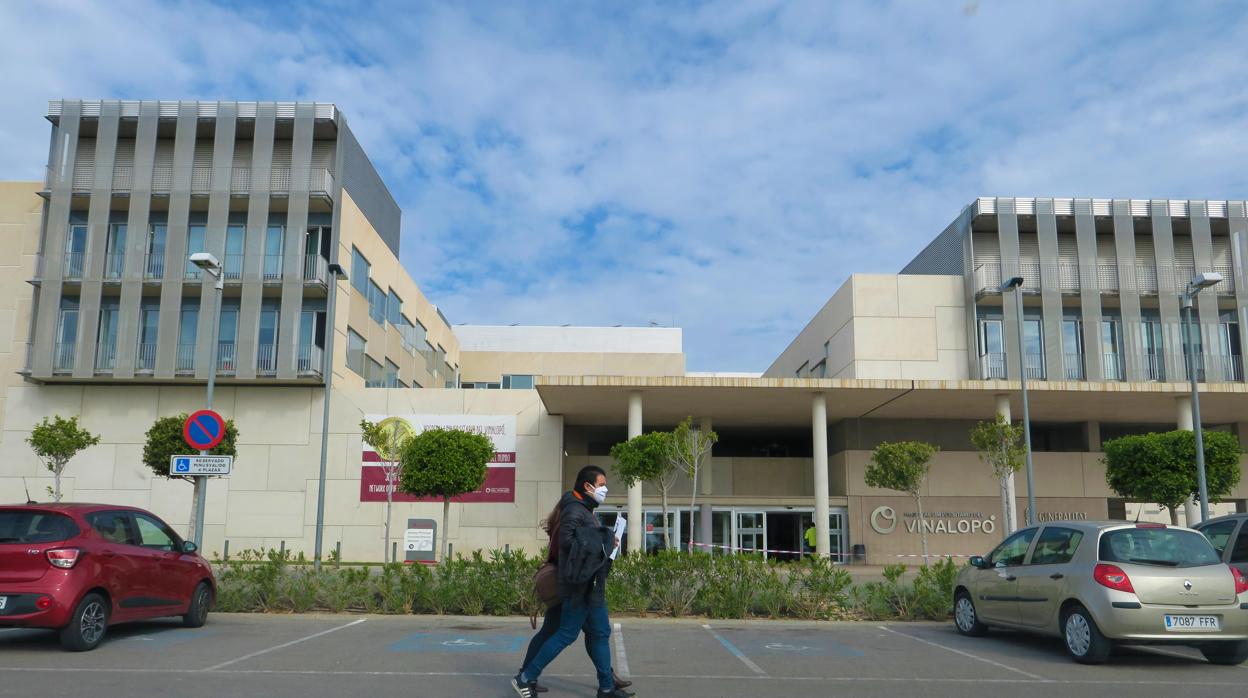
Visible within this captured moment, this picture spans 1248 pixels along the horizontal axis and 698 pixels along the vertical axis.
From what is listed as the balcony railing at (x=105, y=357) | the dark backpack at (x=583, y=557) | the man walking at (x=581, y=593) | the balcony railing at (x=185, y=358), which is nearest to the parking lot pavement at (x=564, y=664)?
the man walking at (x=581, y=593)

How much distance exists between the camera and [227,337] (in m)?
30.9

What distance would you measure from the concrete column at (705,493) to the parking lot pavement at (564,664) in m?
21.3

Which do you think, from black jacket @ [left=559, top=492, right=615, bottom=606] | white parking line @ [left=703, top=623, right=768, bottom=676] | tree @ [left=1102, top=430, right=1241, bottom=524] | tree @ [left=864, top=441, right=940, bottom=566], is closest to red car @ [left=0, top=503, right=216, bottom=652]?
black jacket @ [left=559, top=492, right=615, bottom=606]

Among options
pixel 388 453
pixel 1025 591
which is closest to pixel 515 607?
pixel 1025 591

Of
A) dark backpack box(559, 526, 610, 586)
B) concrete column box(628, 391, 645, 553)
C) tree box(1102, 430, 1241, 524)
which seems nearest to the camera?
dark backpack box(559, 526, 610, 586)

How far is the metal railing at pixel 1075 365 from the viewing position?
111 ft

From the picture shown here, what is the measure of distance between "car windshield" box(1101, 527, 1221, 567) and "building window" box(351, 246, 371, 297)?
90.4ft

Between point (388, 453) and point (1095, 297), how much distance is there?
24.6 metres

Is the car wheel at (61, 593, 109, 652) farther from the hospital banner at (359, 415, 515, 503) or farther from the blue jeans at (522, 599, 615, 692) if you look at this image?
the hospital banner at (359, 415, 515, 503)

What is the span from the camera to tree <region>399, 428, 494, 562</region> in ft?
81.0

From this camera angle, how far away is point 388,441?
30.0m

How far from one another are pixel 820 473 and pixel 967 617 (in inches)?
720

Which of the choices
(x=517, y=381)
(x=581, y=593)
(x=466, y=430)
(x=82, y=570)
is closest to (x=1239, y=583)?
(x=581, y=593)

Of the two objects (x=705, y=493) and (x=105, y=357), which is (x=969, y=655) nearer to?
(x=705, y=493)
